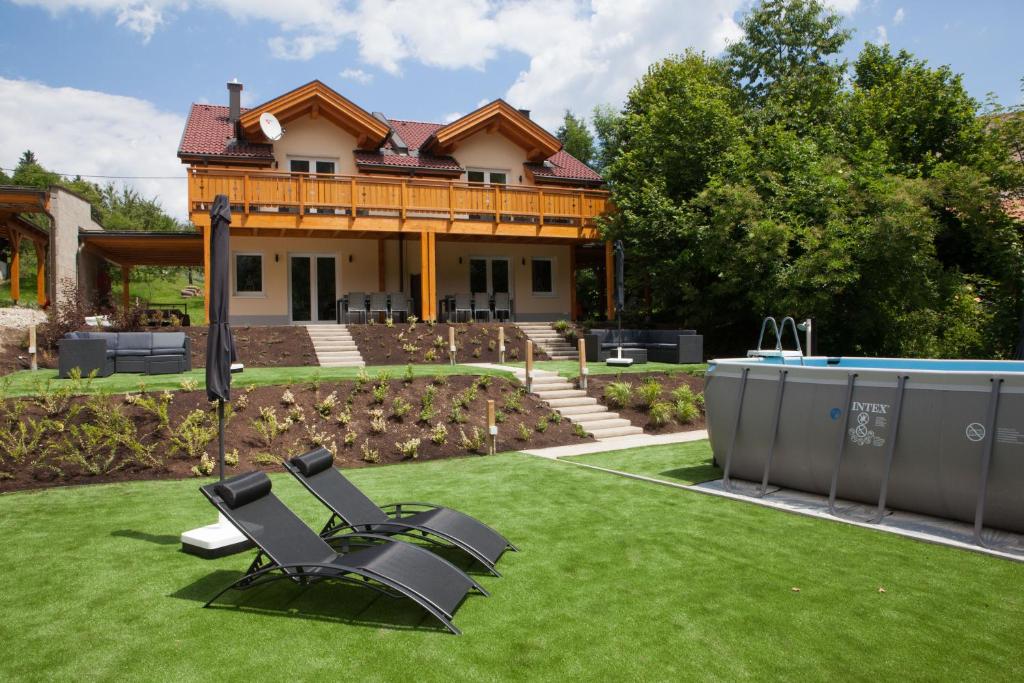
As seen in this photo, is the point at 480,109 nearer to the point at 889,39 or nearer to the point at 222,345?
the point at 889,39

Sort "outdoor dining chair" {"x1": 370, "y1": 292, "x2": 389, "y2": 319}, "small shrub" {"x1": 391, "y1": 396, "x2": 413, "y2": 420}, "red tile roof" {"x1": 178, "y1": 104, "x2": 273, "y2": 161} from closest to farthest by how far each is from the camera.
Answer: "small shrub" {"x1": 391, "y1": 396, "x2": 413, "y2": 420} → "outdoor dining chair" {"x1": 370, "y1": 292, "x2": 389, "y2": 319} → "red tile roof" {"x1": 178, "y1": 104, "x2": 273, "y2": 161}

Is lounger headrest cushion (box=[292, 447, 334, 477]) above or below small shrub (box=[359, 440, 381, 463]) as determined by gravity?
above

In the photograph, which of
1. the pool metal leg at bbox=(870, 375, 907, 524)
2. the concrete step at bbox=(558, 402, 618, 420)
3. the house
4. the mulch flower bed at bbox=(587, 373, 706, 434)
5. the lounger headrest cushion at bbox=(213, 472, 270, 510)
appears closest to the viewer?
the lounger headrest cushion at bbox=(213, 472, 270, 510)

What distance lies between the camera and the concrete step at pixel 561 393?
41.7 feet

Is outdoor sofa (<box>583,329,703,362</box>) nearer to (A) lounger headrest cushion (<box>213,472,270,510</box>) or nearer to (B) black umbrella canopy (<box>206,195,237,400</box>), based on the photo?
(B) black umbrella canopy (<box>206,195,237,400</box>)

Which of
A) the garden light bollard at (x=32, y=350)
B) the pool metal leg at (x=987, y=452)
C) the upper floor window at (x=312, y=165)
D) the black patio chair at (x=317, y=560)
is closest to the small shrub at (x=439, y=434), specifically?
the black patio chair at (x=317, y=560)

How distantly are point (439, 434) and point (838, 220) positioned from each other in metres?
13.1

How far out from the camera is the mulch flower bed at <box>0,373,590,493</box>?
8.55 meters

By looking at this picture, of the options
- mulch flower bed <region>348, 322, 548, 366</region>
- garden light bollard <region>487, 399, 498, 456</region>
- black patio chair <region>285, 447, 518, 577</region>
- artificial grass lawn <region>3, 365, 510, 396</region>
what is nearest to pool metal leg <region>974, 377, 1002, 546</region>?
black patio chair <region>285, 447, 518, 577</region>

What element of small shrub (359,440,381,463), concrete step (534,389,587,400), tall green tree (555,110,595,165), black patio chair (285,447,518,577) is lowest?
small shrub (359,440,381,463)

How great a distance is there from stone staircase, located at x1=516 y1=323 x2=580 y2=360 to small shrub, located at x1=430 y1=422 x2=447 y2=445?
28.8ft

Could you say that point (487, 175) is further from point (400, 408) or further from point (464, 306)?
point (400, 408)

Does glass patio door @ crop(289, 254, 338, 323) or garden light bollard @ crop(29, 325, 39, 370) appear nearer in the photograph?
garden light bollard @ crop(29, 325, 39, 370)

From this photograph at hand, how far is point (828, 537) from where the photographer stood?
18.8 ft
